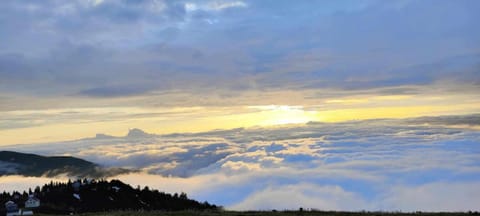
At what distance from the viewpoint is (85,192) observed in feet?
639

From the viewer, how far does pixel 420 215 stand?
3425 centimetres

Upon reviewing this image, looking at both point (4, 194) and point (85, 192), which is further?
point (85, 192)

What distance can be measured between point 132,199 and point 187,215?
519 ft

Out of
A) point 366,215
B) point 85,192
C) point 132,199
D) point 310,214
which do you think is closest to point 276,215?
point 310,214

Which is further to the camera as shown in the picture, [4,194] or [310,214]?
[4,194]

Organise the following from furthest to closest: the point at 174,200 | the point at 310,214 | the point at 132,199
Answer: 1. the point at 132,199
2. the point at 174,200
3. the point at 310,214

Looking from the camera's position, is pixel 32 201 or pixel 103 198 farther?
pixel 103 198

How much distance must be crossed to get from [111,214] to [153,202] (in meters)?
142

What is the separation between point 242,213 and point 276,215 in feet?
9.17

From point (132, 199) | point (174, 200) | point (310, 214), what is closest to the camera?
point (310, 214)

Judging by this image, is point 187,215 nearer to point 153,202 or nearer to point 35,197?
point 153,202

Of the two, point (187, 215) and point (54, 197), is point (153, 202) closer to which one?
point (54, 197)

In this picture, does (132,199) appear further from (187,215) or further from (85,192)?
(187,215)

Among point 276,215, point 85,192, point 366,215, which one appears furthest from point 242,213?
point 85,192
